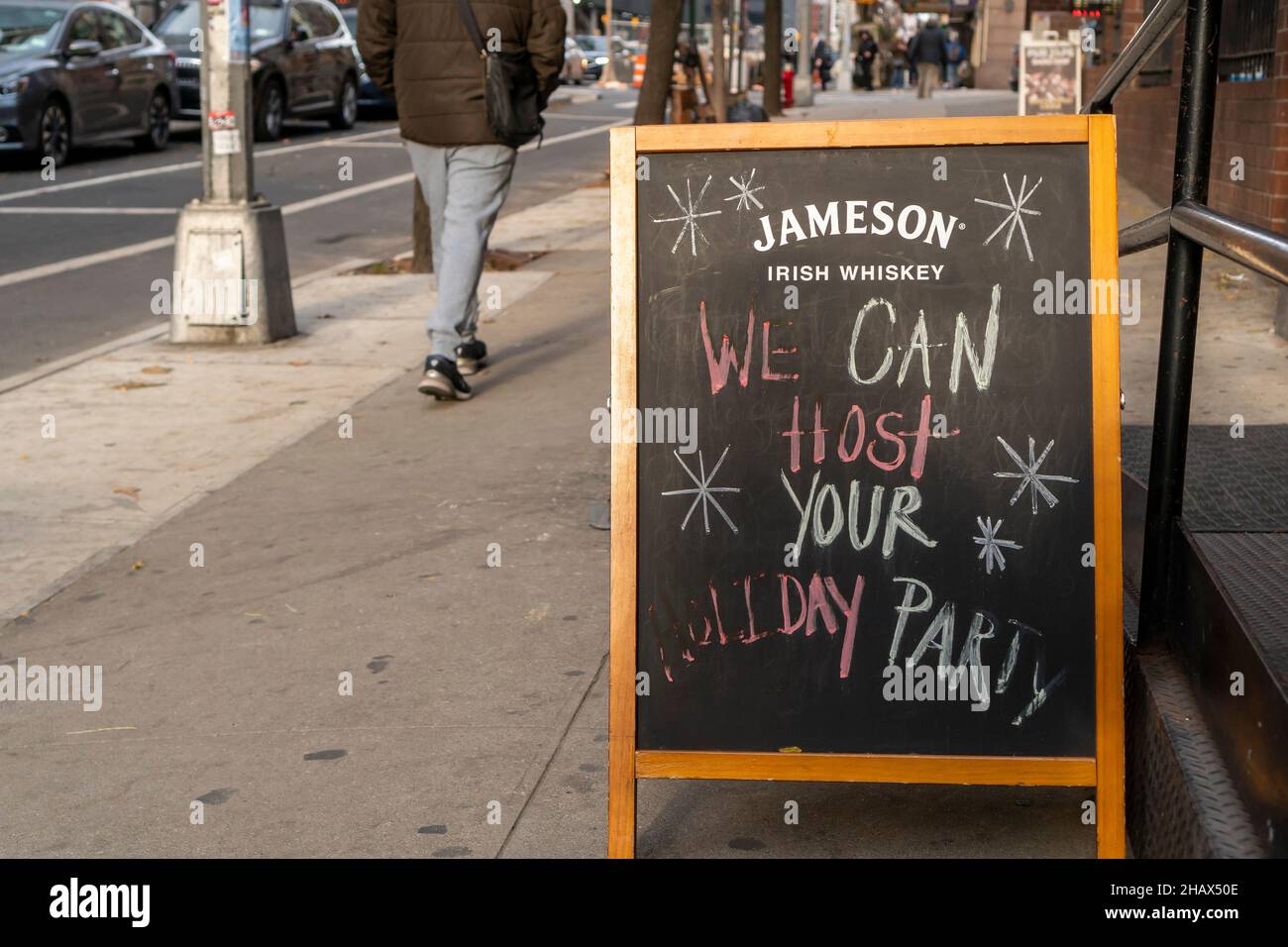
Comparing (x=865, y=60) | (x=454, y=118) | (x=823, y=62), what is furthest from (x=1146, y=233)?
(x=823, y=62)

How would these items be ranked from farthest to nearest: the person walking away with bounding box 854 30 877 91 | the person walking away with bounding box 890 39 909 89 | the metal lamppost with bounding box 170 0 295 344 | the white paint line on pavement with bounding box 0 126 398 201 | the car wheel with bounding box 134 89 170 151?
the person walking away with bounding box 890 39 909 89 < the person walking away with bounding box 854 30 877 91 < the car wheel with bounding box 134 89 170 151 < the white paint line on pavement with bounding box 0 126 398 201 < the metal lamppost with bounding box 170 0 295 344

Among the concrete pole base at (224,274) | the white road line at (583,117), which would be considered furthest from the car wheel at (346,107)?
the concrete pole base at (224,274)

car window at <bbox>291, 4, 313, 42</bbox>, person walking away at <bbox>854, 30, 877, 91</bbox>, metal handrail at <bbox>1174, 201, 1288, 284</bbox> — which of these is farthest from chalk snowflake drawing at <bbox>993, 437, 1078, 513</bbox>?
person walking away at <bbox>854, 30, 877, 91</bbox>

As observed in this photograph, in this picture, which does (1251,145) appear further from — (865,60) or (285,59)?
(865,60)

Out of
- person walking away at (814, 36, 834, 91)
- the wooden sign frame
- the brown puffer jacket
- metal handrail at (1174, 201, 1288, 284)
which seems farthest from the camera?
person walking away at (814, 36, 834, 91)

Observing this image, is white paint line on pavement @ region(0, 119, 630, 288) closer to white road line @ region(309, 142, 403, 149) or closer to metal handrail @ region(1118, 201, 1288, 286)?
white road line @ region(309, 142, 403, 149)

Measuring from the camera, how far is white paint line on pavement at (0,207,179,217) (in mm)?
15164

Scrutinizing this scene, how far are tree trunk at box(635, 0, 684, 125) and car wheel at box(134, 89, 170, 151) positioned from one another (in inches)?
286

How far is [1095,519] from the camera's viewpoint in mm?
3180

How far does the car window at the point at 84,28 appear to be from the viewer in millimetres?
19000

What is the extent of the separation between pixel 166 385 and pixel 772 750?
5.67 meters

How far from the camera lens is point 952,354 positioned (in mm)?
3250
